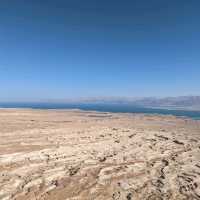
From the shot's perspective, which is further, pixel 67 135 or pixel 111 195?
pixel 67 135

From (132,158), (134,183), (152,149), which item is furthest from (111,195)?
(152,149)

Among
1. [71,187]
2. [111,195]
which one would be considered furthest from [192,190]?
[71,187]

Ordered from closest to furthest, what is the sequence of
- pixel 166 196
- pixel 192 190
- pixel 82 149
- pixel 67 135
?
pixel 166 196 < pixel 192 190 < pixel 82 149 < pixel 67 135

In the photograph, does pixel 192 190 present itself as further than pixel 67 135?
No

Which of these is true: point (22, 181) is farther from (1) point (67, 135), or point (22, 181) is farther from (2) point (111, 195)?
(1) point (67, 135)

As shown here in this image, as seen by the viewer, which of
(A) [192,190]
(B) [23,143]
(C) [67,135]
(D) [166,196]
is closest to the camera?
(D) [166,196]

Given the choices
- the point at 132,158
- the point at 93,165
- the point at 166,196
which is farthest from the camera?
the point at 132,158

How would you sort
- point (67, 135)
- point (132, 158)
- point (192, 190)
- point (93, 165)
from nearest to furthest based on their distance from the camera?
1. point (192, 190)
2. point (93, 165)
3. point (132, 158)
4. point (67, 135)

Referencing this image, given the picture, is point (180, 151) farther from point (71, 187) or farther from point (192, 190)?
point (71, 187)
